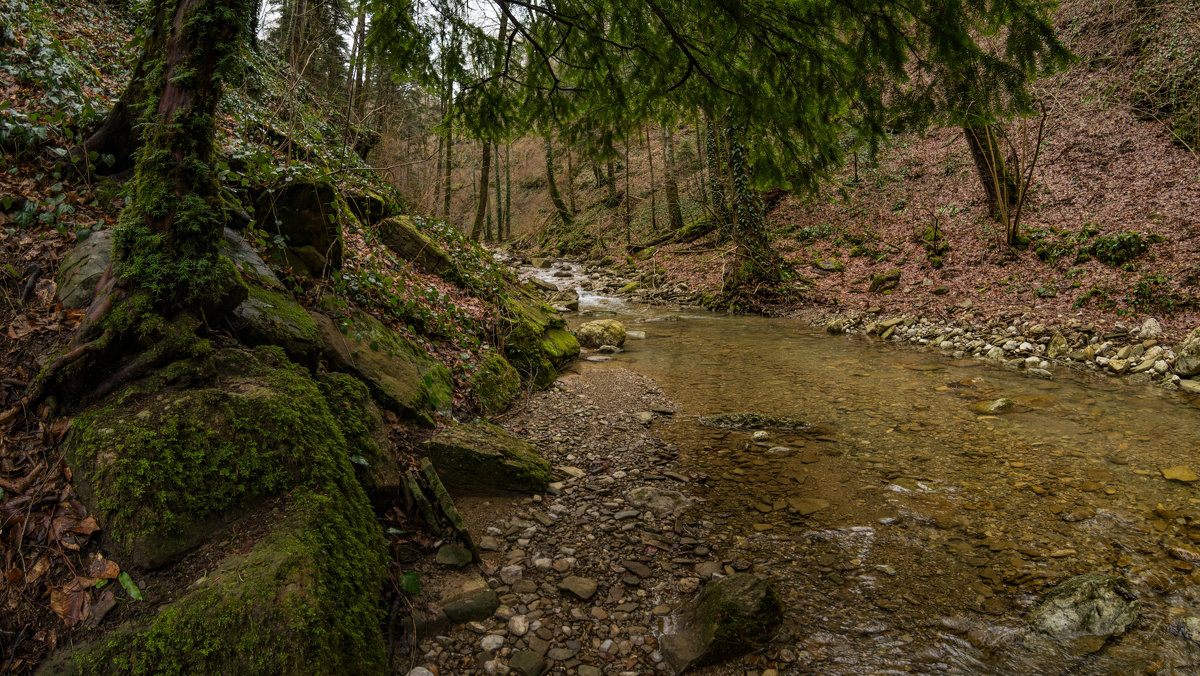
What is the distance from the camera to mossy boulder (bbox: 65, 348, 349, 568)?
2.15m

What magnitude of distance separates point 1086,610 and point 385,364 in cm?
504

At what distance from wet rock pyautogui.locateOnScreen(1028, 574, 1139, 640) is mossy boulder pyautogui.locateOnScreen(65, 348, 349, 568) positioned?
4019 mm

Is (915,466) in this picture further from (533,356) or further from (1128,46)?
(1128,46)

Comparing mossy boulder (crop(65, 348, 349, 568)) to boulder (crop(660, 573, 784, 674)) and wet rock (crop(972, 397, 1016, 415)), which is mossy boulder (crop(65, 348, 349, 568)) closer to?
boulder (crop(660, 573, 784, 674))

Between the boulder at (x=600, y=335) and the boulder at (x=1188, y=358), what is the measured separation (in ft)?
26.6

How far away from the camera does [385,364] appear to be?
434 cm

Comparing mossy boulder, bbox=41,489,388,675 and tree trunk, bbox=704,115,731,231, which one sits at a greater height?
tree trunk, bbox=704,115,731,231

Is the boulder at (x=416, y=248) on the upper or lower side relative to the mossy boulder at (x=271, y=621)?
upper

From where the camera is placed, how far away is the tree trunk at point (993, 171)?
11367mm

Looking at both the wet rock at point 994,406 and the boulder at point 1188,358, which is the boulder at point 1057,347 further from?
the wet rock at point 994,406

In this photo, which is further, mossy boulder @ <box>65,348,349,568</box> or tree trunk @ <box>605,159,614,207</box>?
tree trunk @ <box>605,159,614,207</box>

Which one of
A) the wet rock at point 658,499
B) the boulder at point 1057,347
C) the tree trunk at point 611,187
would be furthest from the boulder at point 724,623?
the tree trunk at point 611,187

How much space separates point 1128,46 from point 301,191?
716 inches

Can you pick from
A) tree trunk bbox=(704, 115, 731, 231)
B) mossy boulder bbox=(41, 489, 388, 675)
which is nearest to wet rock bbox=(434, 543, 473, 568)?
mossy boulder bbox=(41, 489, 388, 675)
